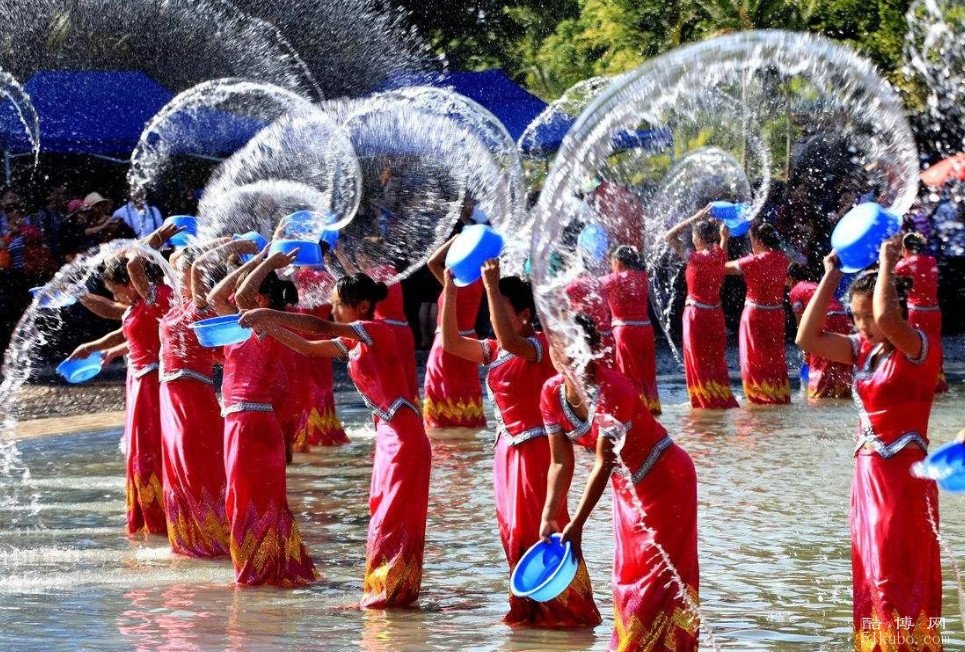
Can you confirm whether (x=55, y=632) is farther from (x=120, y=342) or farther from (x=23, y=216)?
(x=23, y=216)

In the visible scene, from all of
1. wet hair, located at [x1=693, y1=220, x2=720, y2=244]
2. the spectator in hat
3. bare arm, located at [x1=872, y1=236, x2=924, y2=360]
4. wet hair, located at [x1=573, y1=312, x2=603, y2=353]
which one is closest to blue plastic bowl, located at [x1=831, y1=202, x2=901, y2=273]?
bare arm, located at [x1=872, y1=236, x2=924, y2=360]

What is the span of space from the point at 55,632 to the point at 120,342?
3564mm

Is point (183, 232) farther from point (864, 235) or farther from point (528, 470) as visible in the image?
point (864, 235)

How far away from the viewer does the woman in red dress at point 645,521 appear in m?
5.20

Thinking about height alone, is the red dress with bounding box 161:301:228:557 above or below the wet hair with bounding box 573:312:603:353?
below

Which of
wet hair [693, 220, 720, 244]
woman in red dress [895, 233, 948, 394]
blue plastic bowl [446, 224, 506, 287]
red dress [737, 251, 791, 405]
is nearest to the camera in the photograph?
blue plastic bowl [446, 224, 506, 287]

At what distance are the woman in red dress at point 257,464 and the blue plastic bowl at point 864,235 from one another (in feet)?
9.52

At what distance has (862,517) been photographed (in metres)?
5.57

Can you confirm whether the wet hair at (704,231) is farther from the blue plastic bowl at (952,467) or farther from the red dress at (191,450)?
the blue plastic bowl at (952,467)

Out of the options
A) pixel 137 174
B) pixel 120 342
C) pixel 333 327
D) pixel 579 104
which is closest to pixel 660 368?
pixel 579 104

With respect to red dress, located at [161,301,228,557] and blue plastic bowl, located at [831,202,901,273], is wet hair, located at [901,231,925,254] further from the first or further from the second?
red dress, located at [161,301,228,557]

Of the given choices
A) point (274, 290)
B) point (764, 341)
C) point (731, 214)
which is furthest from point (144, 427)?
point (764, 341)

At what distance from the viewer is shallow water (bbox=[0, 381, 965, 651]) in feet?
21.6

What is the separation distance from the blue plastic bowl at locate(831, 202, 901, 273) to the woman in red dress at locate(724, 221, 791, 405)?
8662 millimetres
